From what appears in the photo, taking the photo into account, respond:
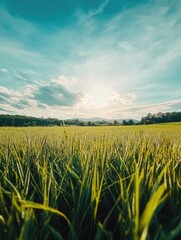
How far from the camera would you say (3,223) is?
1.45ft

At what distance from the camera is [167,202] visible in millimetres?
638

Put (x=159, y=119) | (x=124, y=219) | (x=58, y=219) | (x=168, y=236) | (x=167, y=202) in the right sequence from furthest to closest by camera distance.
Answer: (x=159, y=119) < (x=167, y=202) < (x=58, y=219) < (x=124, y=219) < (x=168, y=236)

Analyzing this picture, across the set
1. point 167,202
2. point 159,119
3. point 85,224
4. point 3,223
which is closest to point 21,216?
point 3,223

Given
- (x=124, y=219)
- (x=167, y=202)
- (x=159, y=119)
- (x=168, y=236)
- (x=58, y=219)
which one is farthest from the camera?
(x=159, y=119)

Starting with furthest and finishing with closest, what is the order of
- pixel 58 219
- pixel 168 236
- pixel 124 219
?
1. pixel 58 219
2. pixel 124 219
3. pixel 168 236

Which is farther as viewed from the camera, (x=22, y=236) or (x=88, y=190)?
(x=88, y=190)

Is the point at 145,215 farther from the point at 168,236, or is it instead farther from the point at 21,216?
the point at 21,216

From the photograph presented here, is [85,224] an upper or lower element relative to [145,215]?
lower

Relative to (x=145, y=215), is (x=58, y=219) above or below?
below

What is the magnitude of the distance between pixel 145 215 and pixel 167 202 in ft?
1.34

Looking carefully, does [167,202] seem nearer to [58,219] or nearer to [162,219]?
[162,219]

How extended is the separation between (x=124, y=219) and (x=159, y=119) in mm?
53141

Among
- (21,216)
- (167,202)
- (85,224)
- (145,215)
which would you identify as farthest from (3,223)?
(167,202)

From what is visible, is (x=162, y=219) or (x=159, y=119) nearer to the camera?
(x=162, y=219)
